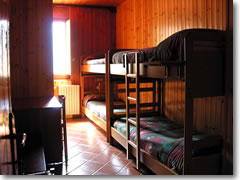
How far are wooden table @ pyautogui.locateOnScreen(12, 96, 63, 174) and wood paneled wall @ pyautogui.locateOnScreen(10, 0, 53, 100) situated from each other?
84cm

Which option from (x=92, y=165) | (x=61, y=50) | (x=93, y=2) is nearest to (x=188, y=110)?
(x=92, y=165)

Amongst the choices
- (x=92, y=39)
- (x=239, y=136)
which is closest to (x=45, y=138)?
(x=239, y=136)

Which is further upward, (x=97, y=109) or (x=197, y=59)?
(x=197, y=59)

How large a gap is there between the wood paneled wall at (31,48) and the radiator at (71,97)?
2602 millimetres

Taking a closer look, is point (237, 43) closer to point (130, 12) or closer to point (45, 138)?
point (45, 138)

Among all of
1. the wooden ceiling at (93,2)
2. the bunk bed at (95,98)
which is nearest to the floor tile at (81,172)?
the bunk bed at (95,98)

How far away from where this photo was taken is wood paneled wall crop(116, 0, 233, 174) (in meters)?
2.60

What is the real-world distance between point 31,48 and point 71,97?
2.87 meters

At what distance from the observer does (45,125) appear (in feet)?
8.91

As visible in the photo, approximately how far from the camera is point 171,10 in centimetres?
394

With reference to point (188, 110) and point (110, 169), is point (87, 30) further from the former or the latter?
point (188, 110)

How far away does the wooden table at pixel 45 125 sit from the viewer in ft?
8.66

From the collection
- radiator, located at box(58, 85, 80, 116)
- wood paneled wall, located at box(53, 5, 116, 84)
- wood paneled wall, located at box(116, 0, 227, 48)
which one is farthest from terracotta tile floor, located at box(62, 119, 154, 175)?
wood paneled wall, located at box(53, 5, 116, 84)

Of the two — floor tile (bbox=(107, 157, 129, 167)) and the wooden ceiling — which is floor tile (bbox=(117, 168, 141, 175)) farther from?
the wooden ceiling
